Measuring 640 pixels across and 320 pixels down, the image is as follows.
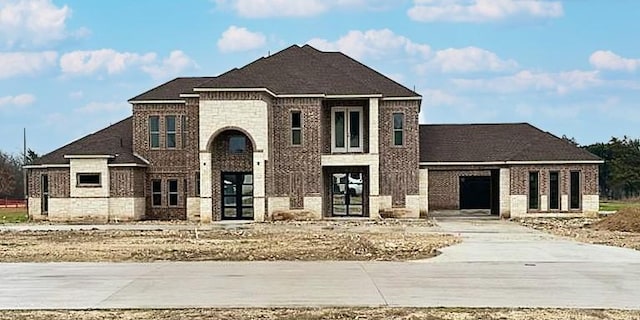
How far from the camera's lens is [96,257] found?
71.1 ft

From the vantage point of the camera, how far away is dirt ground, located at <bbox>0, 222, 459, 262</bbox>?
2177cm

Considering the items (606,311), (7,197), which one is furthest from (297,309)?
(7,197)

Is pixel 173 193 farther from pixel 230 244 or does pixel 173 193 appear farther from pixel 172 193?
pixel 230 244

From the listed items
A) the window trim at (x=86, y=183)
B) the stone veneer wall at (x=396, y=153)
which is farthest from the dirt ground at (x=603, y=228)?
the window trim at (x=86, y=183)

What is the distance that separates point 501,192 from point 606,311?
30564mm

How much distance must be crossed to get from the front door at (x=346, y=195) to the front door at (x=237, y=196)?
527 centimetres

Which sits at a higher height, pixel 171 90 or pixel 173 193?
pixel 171 90

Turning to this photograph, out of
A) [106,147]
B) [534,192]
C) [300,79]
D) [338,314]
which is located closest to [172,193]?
[106,147]

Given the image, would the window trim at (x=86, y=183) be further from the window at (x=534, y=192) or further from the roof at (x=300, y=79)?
the window at (x=534, y=192)

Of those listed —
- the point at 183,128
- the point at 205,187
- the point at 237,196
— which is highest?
the point at 183,128

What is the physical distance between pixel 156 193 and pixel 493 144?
18.1 meters

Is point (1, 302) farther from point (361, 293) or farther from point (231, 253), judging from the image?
point (231, 253)

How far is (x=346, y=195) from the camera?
44.5 meters

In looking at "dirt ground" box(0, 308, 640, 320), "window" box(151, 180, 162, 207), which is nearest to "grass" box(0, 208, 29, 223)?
"window" box(151, 180, 162, 207)
